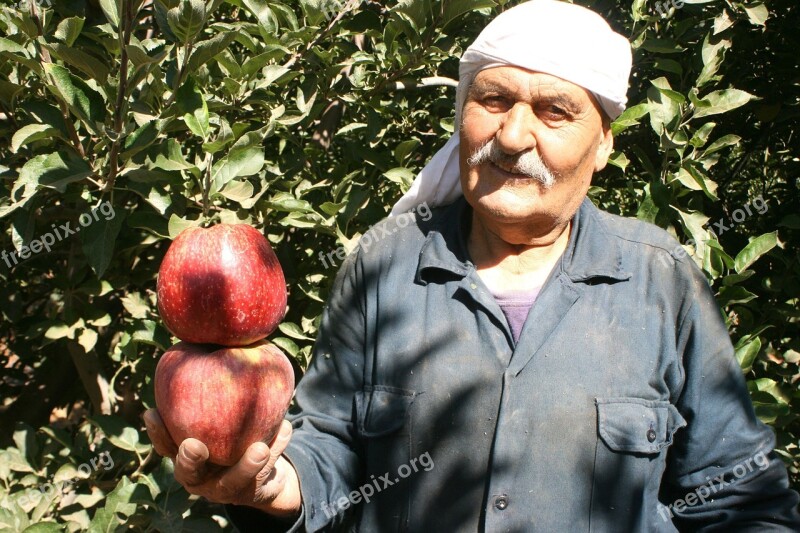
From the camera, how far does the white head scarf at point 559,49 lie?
1.72m

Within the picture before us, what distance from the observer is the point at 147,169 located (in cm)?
205

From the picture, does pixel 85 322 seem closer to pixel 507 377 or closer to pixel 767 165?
pixel 507 377

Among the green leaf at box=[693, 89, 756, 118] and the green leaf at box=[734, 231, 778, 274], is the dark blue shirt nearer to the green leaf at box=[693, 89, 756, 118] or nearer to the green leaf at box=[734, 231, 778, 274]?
the green leaf at box=[734, 231, 778, 274]

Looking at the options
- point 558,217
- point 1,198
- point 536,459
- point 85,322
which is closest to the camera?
point 536,459

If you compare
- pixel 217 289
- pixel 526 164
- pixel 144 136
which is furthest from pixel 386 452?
pixel 144 136

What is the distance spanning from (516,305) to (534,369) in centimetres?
16

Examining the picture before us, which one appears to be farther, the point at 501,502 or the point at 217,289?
the point at 501,502

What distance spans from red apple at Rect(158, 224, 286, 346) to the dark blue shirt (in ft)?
1.07

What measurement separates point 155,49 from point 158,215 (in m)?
0.43

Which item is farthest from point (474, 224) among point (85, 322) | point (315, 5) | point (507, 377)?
point (85, 322)

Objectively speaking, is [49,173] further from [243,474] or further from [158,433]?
[243,474]

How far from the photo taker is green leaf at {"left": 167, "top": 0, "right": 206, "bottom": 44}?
1.74 m

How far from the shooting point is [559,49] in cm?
171

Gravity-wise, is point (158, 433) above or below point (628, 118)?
below
